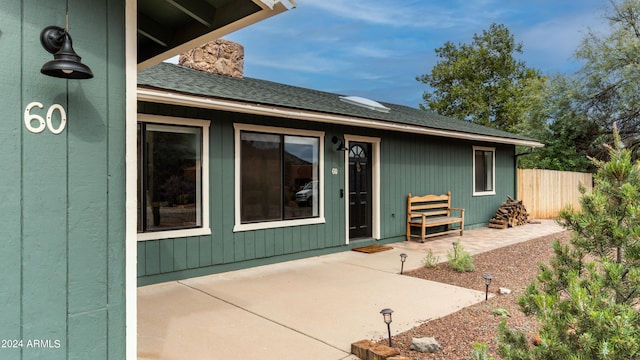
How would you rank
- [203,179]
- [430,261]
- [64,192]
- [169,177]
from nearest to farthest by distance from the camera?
[64,192]
[169,177]
[203,179]
[430,261]

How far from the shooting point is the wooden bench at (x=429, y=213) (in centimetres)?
851

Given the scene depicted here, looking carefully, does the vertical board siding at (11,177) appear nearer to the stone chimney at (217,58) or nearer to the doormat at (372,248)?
the doormat at (372,248)

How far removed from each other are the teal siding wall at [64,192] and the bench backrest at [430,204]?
7.42 metres

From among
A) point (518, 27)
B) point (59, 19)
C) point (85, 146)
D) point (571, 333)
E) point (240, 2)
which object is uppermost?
point (518, 27)

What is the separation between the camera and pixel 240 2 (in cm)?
207

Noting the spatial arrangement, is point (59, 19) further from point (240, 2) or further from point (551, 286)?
point (551, 286)

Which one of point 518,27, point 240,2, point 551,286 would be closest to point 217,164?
point 240,2

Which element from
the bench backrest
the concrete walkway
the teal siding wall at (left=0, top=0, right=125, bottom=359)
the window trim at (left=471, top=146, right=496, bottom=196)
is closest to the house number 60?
the teal siding wall at (left=0, top=0, right=125, bottom=359)

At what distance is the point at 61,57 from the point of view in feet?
5.03

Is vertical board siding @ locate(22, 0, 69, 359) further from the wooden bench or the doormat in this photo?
the wooden bench

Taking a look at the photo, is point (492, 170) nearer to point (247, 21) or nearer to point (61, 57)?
point (247, 21)

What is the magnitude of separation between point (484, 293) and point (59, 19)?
481 centimetres

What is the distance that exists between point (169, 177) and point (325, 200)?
9.35ft

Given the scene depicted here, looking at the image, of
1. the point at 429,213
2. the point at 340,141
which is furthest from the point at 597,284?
the point at 429,213
